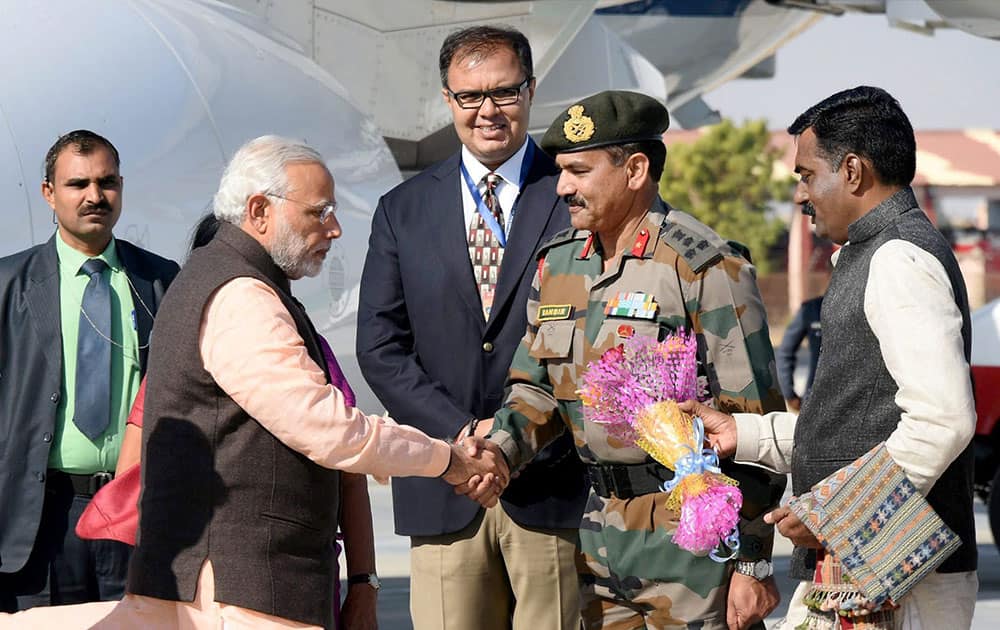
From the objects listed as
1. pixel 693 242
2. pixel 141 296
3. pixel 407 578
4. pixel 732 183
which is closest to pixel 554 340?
pixel 693 242

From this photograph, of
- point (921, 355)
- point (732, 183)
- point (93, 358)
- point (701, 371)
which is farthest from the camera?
point (732, 183)

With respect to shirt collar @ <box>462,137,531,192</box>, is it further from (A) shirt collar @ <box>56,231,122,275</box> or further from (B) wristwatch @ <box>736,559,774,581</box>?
(B) wristwatch @ <box>736,559,774,581</box>

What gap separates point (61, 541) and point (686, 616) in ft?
6.61

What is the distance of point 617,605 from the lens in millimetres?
3975

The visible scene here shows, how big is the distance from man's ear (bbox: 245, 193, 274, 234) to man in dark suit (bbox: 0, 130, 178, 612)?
1347 millimetres

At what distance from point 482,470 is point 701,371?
66 cm

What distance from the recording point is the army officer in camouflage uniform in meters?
3.84

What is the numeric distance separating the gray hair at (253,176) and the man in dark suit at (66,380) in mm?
1271

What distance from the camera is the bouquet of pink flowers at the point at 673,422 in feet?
11.5

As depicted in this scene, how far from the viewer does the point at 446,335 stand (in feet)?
15.5

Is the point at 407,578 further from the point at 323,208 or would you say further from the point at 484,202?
the point at 323,208

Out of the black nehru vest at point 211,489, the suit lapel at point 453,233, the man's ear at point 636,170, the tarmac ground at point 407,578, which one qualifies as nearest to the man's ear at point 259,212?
the black nehru vest at point 211,489

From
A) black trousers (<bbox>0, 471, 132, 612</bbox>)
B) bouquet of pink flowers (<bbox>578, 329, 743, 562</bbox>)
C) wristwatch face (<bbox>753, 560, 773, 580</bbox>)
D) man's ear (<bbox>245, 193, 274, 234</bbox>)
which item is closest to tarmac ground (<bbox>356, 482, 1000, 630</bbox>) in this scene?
black trousers (<bbox>0, 471, 132, 612</bbox>)

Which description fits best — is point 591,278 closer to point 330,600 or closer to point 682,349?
point 682,349
